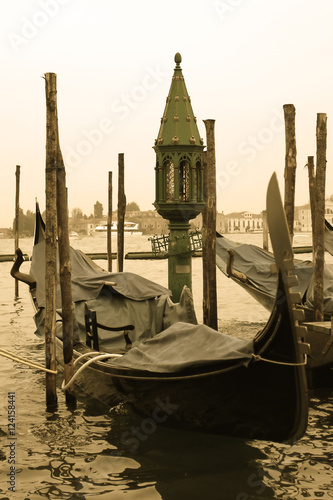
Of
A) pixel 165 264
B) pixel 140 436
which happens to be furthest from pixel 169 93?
pixel 165 264

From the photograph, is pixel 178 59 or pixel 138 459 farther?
pixel 178 59

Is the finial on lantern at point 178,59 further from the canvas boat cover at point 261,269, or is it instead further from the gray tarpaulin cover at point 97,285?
the gray tarpaulin cover at point 97,285

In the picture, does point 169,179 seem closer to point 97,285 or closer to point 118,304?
point 97,285

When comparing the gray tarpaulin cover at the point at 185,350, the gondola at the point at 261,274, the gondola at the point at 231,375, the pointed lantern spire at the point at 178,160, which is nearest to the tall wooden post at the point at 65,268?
the gondola at the point at 231,375

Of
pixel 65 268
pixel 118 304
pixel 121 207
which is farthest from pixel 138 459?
pixel 121 207

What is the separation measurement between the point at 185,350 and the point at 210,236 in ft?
11.2

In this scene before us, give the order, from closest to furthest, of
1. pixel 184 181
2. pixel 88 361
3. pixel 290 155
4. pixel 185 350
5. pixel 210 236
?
1. pixel 185 350
2. pixel 88 361
3. pixel 290 155
4. pixel 210 236
5. pixel 184 181

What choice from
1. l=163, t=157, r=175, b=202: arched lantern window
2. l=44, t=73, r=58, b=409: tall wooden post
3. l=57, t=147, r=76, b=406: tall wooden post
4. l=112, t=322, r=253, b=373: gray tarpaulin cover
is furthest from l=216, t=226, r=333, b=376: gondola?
l=44, t=73, r=58, b=409: tall wooden post

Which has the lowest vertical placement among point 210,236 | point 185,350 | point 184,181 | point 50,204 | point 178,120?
point 185,350

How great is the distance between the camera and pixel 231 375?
4.99 meters

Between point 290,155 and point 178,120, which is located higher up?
point 178,120

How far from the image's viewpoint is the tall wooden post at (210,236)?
8617mm

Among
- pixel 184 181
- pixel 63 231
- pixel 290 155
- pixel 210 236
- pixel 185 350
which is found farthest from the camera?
pixel 184 181

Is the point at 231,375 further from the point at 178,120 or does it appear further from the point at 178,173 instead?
the point at 178,120
